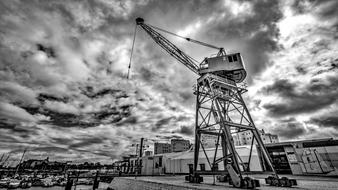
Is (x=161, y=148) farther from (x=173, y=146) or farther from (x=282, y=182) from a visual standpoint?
(x=282, y=182)

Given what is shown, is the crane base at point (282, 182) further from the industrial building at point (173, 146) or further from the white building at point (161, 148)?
the white building at point (161, 148)

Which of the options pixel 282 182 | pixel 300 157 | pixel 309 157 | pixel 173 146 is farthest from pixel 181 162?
pixel 173 146

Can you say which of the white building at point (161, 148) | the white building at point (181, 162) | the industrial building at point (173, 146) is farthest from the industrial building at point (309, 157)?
the white building at point (161, 148)

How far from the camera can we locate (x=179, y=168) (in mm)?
29734

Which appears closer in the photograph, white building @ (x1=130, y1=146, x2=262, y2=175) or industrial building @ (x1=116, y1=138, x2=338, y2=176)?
industrial building @ (x1=116, y1=138, x2=338, y2=176)

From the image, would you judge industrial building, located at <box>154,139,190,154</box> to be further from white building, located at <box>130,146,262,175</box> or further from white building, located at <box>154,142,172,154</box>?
white building, located at <box>130,146,262,175</box>

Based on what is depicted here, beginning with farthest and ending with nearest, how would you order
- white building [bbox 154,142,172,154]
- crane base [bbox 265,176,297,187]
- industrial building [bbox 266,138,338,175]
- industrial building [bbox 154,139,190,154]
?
1. white building [bbox 154,142,172,154]
2. industrial building [bbox 154,139,190,154]
3. industrial building [bbox 266,138,338,175]
4. crane base [bbox 265,176,297,187]

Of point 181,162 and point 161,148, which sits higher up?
point 161,148

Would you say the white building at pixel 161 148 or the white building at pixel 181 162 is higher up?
the white building at pixel 161 148

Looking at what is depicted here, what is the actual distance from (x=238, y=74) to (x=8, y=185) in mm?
56439

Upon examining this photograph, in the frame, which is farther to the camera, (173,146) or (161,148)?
(161,148)

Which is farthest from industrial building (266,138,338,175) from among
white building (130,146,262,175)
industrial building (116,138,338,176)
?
white building (130,146,262,175)

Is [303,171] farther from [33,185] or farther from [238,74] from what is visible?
[33,185]

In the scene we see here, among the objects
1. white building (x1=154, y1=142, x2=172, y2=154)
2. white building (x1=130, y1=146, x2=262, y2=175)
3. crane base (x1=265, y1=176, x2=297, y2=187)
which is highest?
white building (x1=154, y1=142, x2=172, y2=154)
